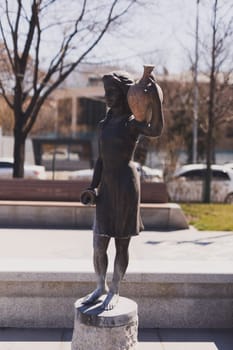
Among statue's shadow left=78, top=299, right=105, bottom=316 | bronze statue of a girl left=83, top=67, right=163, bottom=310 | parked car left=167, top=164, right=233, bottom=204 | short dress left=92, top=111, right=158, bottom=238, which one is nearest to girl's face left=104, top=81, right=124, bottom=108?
bronze statue of a girl left=83, top=67, right=163, bottom=310

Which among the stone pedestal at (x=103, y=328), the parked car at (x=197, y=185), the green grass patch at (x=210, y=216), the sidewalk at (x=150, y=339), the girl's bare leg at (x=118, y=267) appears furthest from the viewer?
the parked car at (x=197, y=185)

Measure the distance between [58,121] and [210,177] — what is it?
1418 inches

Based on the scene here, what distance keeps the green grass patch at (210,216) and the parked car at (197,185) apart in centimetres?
167

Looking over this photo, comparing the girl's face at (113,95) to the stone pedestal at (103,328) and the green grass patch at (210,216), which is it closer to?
the stone pedestal at (103,328)

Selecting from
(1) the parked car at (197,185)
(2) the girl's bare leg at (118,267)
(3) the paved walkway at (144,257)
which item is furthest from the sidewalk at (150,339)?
(1) the parked car at (197,185)

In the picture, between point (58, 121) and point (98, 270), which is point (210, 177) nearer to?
point (98, 270)

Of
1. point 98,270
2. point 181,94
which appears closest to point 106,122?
point 98,270

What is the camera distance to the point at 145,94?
3.47 m

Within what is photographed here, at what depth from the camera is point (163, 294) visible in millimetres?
5000

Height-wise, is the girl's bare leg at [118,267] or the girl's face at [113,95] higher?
the girl's face at [113,95]

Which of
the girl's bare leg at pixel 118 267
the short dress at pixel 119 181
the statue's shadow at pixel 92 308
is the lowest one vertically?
the statue's shadow at pixel 92 308

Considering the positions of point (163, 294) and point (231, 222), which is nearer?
point (163, 294)

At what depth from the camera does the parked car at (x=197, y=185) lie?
1666 centimetres

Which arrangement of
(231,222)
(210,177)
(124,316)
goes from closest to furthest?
(124,316)
(231,222)
(210,177)
